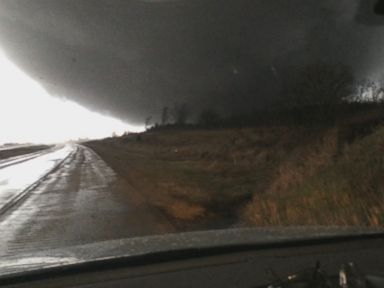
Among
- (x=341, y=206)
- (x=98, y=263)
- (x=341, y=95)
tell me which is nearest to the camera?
(x=98, y=263)

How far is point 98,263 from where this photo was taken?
127 inches

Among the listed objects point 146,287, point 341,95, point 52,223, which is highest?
point 341,95

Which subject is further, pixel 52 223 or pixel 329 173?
pixel 329 173

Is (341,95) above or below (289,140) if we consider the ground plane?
above

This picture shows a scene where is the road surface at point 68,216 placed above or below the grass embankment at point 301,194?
below

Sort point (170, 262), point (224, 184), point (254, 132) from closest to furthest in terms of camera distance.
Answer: point (170, 262), point (224, 184), point (254, 132)

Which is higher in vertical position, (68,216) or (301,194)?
(301,194)

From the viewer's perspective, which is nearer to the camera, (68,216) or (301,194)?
(301,194)

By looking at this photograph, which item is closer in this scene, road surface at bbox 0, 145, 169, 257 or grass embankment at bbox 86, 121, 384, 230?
road surface at bbox 0, 145, 169, 257

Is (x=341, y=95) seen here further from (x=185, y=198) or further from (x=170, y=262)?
(x=170, y=262)

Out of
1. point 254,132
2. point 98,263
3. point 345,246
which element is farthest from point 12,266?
point 254,132

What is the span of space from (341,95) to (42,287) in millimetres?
37420

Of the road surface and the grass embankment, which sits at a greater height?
the grass embankment

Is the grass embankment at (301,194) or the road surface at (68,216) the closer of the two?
the road surface at (68,216)
